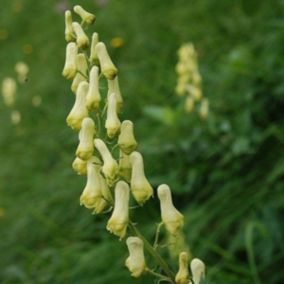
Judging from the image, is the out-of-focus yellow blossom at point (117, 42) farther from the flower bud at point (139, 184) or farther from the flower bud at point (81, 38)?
the flower bud at point (139, 184)

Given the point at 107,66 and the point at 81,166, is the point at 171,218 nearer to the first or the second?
the point at 81,166

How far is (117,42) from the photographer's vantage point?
7.11 meters

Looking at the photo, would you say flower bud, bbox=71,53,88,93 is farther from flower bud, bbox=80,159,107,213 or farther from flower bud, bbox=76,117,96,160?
flower bud, bbox=80,159,107,213

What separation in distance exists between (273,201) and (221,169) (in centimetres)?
61

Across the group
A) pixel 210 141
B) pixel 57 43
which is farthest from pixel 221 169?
pixel 57 43

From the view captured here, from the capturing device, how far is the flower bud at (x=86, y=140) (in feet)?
6.83

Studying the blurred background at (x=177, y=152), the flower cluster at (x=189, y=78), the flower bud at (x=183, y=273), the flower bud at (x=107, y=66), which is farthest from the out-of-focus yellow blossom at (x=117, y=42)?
the flower bud at (x=183, y=273)

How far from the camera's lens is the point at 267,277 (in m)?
4.10

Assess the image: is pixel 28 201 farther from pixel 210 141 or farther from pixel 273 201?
pixel 273 201

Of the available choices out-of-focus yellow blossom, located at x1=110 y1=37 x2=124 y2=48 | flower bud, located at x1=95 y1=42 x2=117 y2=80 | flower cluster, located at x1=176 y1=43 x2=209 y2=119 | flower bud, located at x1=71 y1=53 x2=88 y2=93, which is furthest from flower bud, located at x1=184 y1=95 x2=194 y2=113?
flower bud, located at x1=95 y1=42 x2=117 y2=80

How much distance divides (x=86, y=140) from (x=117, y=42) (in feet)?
16.8

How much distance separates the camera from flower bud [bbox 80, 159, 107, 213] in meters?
2.07

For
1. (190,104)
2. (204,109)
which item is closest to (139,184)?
(204,109)

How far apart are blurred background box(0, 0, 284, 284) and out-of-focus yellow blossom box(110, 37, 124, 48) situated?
0.16 ft
